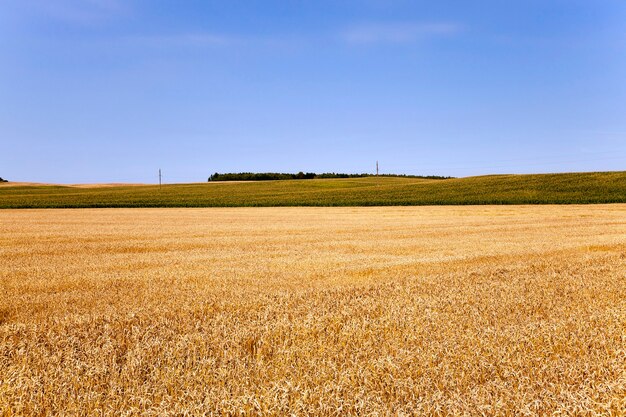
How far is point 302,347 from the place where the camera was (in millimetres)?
3967

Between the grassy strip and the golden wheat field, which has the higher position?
the grassy strip

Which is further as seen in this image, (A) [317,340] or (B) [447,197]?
(B) [447,197]

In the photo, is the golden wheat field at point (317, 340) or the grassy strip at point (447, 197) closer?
the golden wheat field at point (317, 340)

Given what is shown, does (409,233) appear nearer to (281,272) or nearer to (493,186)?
(281,272)

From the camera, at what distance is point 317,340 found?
4141mm

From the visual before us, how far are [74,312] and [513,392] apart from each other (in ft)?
15.4

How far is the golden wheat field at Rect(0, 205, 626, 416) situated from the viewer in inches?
119

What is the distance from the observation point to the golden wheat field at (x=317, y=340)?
3014mm

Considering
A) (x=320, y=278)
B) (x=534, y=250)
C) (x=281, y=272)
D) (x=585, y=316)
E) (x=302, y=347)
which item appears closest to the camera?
(x=302, y=347)

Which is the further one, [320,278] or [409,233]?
[409,233]

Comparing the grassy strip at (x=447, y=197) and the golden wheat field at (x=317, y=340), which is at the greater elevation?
the grassy strip at (x=447, y=197)

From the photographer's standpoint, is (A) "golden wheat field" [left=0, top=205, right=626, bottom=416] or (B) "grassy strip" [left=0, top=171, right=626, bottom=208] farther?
(B) "grassy strip" [left=0, top=171, right=626, bottom=208]

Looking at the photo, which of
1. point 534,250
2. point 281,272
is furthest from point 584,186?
point 281,272

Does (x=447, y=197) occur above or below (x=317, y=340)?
above
